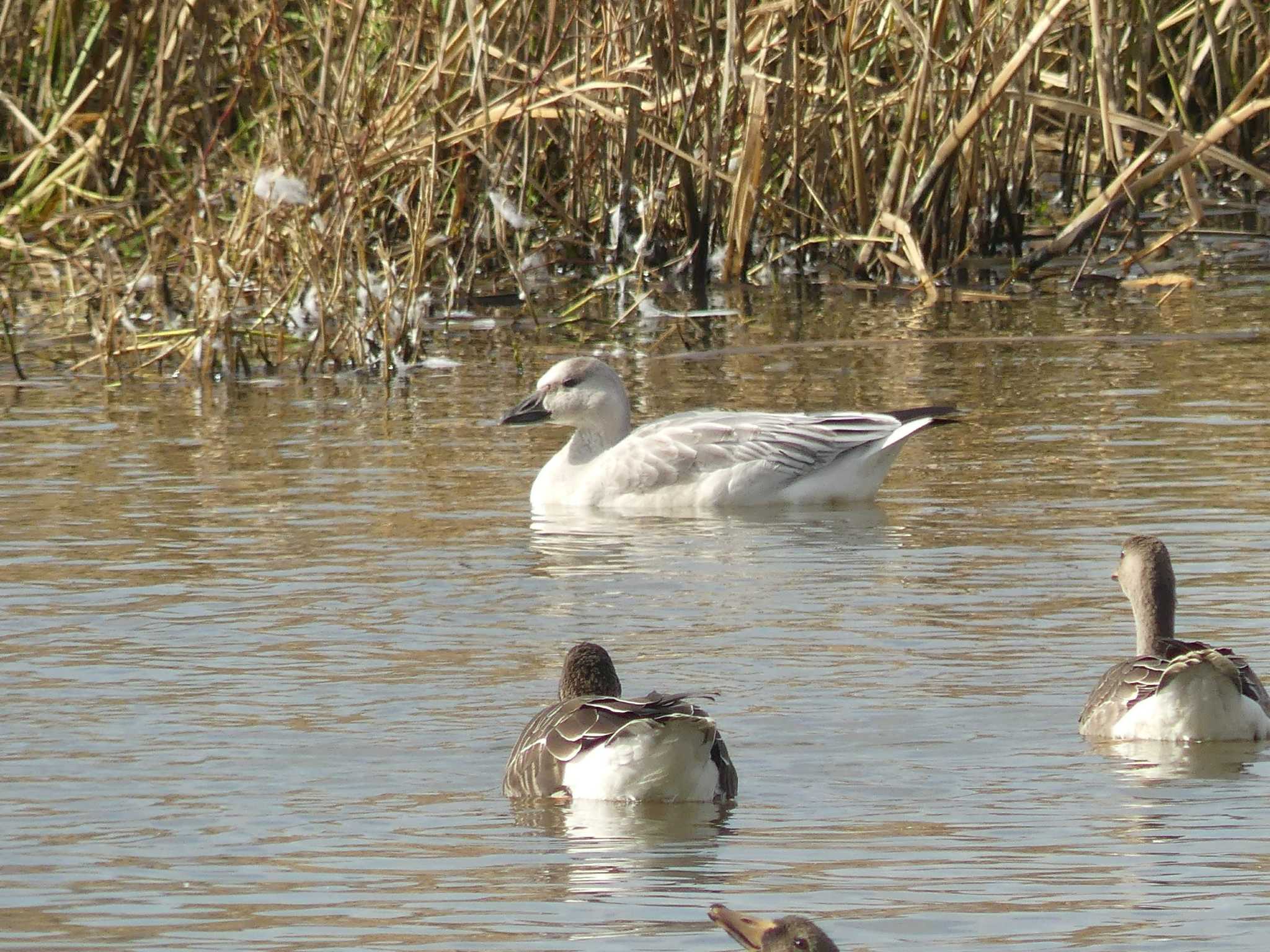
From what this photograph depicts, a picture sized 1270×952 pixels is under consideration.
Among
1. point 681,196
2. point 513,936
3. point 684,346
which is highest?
point 681,196

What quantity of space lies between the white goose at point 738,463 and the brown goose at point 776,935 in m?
6.69

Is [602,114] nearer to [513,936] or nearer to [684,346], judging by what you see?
[684,346]

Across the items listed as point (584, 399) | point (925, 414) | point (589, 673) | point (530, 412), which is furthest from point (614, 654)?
point (530, 412)

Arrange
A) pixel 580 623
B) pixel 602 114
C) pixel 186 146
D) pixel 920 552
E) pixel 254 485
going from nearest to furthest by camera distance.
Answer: pixel 580 623 < pixel 920 552 < pixel 254 485 < pixel 602 114 < pixel 186 146

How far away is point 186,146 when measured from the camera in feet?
55.2

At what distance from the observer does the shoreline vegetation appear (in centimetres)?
1281

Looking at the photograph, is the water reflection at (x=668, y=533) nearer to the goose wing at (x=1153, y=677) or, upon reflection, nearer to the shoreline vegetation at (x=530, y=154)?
the shoreline vegetation at (x=530, y=154)

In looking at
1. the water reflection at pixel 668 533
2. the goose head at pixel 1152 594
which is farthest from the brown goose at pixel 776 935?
the water reflection at pixel 668 533

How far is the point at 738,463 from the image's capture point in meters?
10.4

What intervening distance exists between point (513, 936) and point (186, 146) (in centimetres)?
1292

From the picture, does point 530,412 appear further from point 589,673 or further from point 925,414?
point 589,673

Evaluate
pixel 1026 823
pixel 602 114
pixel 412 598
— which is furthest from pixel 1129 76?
pixel 1026 823

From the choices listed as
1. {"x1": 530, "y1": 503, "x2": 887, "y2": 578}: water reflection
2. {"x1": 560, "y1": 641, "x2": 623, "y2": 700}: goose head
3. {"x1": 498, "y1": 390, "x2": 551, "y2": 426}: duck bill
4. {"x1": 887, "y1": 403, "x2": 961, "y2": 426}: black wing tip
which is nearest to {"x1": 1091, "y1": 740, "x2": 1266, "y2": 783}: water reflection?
{"x1": 560, "y1": 641, "x2": 623, "y2": 700}: goose head

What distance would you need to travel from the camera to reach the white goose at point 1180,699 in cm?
607
